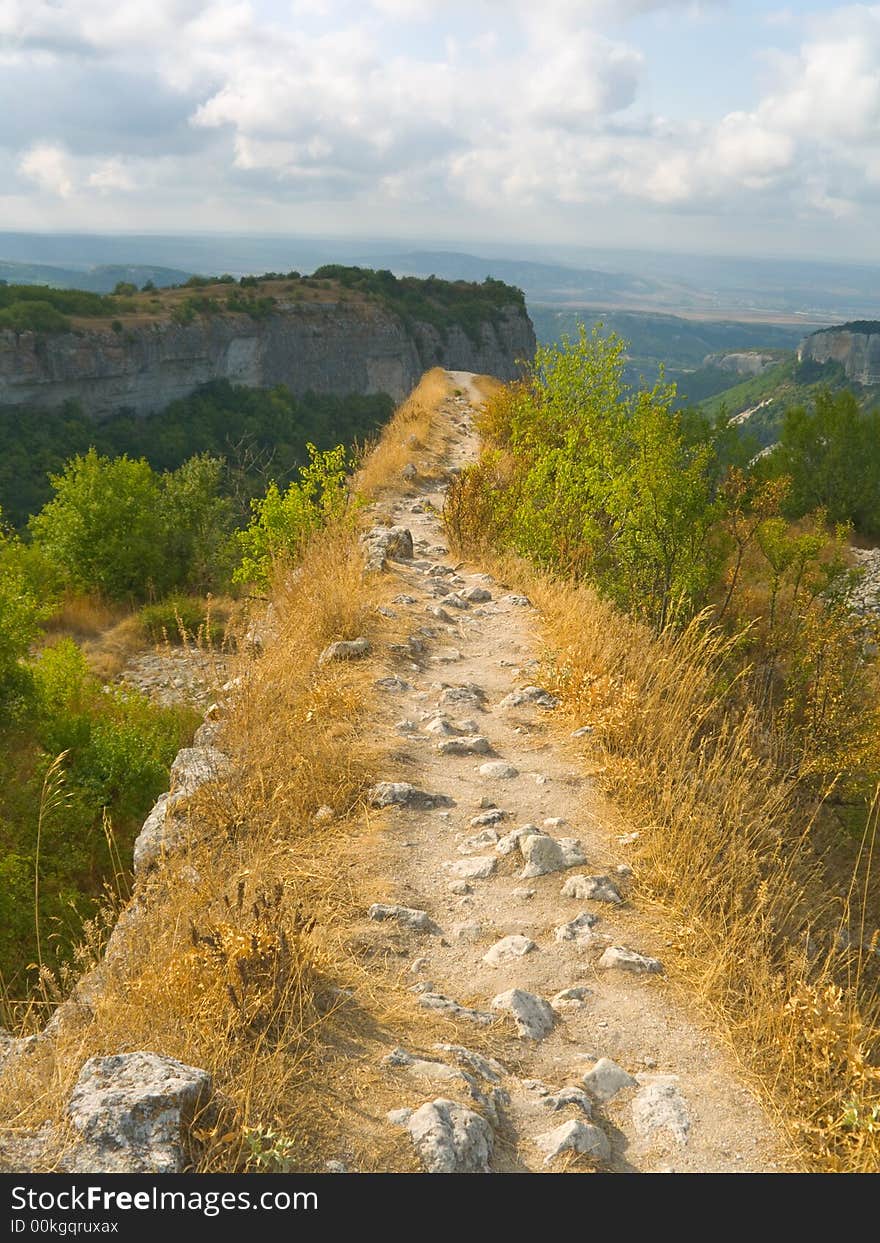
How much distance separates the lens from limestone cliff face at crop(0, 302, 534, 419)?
53.3 meters

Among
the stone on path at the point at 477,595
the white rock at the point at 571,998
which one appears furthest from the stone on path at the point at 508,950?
the stone on path at the point at 477,595

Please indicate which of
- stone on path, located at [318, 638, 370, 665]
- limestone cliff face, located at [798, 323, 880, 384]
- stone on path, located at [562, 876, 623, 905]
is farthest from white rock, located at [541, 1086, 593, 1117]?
limestone cliff face, located at [798, 323, 880, 384]

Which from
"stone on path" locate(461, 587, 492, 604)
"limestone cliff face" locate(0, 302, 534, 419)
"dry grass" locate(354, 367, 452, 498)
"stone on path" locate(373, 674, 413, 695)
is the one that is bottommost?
"stone on path" locate(373, 674, 413, 695)

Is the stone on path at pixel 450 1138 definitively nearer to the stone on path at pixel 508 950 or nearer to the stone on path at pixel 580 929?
the stone on path at pixel 508 950

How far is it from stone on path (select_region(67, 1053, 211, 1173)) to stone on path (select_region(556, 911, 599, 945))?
172 cm

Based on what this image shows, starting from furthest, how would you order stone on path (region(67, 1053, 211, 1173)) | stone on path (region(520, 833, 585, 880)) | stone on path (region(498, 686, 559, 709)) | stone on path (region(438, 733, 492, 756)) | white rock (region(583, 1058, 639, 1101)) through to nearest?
stone on path (region(498, 686, 559, 709)) → stone on path (region(438, 733, 492, 756)) → stone on path (region(520, 833, 585, 880)) → white rock (region(583, 1058, 639, 1101)) → stone on path (region(67, 1053, 211, 1173))

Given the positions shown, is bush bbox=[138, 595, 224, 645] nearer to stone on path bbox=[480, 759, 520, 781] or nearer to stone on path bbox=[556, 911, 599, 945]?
stone on path bbox=[480, 759, 520, 781]

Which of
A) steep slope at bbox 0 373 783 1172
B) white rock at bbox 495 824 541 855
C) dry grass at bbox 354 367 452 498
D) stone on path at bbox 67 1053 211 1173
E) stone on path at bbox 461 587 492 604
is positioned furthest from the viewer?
dry grass at bbox 354 367 452 498

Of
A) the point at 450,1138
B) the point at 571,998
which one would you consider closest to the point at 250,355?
the point at 571,998

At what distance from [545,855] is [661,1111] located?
4.90ft

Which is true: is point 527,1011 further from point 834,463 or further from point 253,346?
point 253,346
